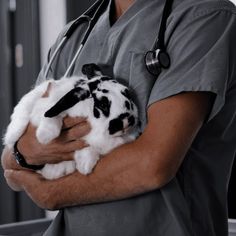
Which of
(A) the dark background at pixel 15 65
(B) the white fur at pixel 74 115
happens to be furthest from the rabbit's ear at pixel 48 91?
(A) the dark background at pixel 15 65

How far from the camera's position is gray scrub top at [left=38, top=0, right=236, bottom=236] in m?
0.96

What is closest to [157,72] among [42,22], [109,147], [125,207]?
[109,147]

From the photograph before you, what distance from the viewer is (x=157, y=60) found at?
962 mm

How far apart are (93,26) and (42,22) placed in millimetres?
1086

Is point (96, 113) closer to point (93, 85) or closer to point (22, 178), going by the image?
point (93, 85)

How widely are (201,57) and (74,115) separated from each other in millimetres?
314

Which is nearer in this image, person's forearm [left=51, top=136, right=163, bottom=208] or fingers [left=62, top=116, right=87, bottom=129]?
person's forearm [left=51, top=136, right=163, bottom=208]

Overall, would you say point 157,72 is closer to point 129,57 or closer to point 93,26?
point 129,57

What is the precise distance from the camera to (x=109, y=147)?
1.01m

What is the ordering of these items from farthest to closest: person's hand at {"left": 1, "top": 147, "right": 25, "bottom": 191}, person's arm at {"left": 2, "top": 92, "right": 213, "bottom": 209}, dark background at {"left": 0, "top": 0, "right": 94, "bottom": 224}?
dark background at {"left": 0, "top": 0, "right": 94, "bottom": 224} → person's hand at {"left": 1, "top": 147, "right": 25, "bottom": 191} → person's arm at {"left": 2, "top": 92, "right": 213, "bottom": 209}

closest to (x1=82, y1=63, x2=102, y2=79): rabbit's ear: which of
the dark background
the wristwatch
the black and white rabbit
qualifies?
the black and white rabbit

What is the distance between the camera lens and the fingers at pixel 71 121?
103 cm

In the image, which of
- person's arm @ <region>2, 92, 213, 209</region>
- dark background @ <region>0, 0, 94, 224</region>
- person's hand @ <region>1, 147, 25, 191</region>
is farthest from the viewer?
→ dark background @ <region>0, 0, 94, 224</region>

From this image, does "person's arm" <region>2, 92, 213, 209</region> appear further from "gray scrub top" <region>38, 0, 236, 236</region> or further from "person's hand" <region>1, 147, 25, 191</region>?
"person's hand" <region>1, 147, 25, 191</region>
